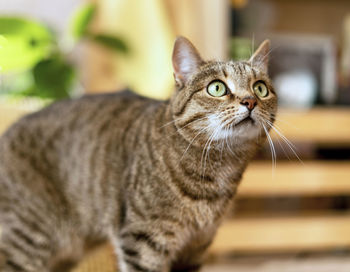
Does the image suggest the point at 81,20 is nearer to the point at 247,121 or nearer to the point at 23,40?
the point at 23,40

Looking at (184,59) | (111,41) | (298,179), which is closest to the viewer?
(184,59)

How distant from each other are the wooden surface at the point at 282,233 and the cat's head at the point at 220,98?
140 cm

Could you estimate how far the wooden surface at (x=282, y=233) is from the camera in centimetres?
228

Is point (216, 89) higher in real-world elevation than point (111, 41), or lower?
lower

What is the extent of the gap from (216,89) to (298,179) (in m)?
1.49

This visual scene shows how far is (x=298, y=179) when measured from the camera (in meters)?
2.28

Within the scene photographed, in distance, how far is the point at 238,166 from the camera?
1.03m

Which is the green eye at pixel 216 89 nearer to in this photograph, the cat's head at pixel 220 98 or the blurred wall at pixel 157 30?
the cat's head at pixel 220 98

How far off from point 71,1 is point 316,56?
5.07ft

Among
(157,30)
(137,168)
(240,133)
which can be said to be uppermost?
(157,30)

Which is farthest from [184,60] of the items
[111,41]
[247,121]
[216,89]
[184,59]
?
[111,41]

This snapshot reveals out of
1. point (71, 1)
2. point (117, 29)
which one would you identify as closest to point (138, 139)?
point (117, 29)

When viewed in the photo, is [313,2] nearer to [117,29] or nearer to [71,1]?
[117,29]

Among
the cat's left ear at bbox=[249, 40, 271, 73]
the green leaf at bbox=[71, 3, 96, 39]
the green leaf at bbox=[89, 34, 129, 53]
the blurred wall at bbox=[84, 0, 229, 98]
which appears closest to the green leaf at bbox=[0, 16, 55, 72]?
the green leaf at bbox=[71, 3, 96, 39]
